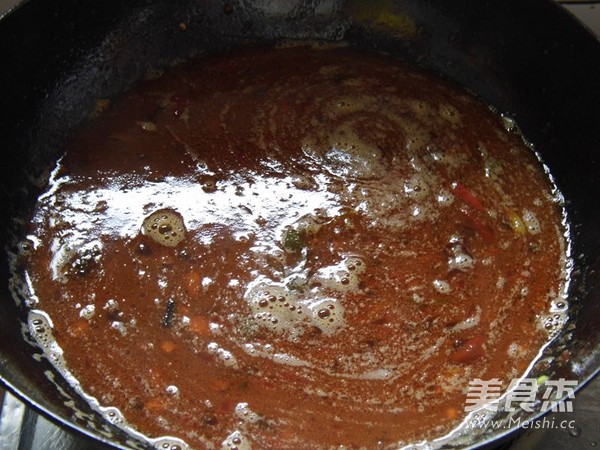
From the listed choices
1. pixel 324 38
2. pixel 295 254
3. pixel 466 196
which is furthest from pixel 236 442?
pixel 324 38

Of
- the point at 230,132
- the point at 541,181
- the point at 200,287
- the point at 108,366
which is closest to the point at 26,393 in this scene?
the point at 108,366

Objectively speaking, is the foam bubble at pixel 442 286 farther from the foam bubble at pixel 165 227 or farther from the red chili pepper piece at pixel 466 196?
the foam bubble at pixel 165 227

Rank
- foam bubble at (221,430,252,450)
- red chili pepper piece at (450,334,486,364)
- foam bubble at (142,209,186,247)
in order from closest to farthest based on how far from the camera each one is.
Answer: foam bubble at (221,430,252,450) < red chili pepper piece at (450,334,486,364) < foam bubble at (142,209,186,247)

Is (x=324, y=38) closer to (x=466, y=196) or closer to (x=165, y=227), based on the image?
(x=466, y=196)

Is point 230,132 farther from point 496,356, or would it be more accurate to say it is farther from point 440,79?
point 496,356

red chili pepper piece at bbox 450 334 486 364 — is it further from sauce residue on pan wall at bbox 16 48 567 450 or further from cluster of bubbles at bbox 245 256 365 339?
cluster of bubbles at bbox 245 256 365 339

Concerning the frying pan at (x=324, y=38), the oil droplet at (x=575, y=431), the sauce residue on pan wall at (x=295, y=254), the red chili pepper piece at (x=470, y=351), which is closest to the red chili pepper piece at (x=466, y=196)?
the sauce residue on pan wall at (x=295, y=254)

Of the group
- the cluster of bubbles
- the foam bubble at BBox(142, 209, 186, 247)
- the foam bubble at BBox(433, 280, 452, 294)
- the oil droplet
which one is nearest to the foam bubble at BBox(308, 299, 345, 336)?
the cluster of bubbles
